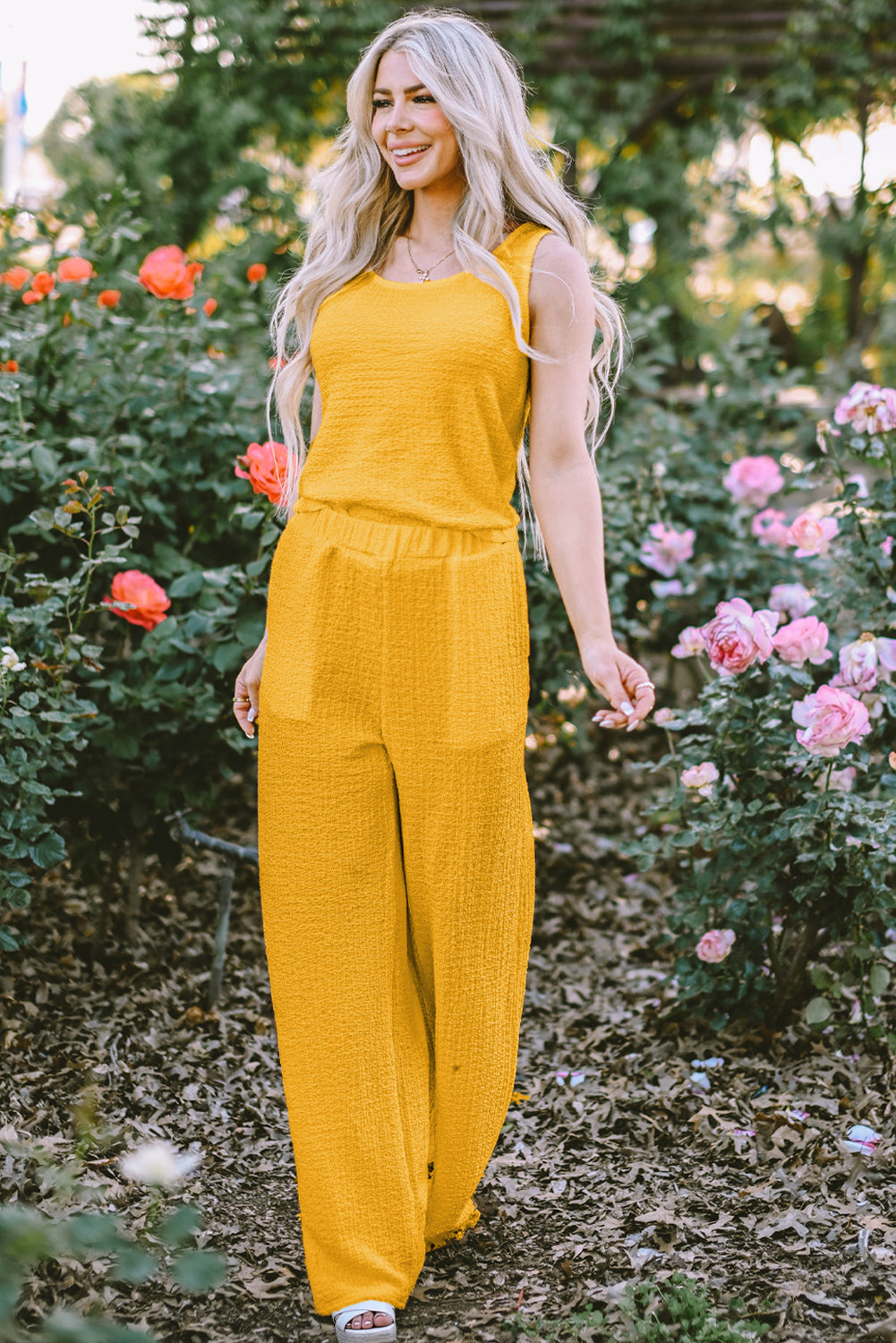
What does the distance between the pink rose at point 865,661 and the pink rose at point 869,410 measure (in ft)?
1.68

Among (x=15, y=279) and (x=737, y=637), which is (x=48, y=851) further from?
(x=15, y=279)

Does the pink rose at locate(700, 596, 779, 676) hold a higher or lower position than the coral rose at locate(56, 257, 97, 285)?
lower

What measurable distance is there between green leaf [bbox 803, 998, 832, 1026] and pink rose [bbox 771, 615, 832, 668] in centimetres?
71

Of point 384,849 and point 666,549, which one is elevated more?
point 666,549

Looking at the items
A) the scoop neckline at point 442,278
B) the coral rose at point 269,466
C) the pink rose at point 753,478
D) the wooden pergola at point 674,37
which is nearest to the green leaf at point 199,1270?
the scoop neckline at point 442,278

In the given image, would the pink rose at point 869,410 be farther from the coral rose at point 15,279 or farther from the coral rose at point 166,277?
the coral rose at point 15,279

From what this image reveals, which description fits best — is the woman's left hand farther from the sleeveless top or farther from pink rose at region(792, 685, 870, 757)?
pink rose at region(792, 685, 870, 757)

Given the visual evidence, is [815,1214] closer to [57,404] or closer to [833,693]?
[833,693]

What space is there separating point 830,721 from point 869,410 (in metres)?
0.83

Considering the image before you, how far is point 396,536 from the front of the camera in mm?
1867

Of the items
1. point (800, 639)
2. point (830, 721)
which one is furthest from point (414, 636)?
point (800, 639)

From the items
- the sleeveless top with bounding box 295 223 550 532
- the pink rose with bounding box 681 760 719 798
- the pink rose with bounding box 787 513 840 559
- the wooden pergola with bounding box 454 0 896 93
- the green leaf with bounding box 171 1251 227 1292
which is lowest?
the green leaf with bounding box 171 1251 227 1292

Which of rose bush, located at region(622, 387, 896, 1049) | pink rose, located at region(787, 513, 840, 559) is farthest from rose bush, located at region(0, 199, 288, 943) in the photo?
pink rose, located at region(787, 513, 840, 559)

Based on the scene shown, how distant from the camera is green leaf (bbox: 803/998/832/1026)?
2643 mm
